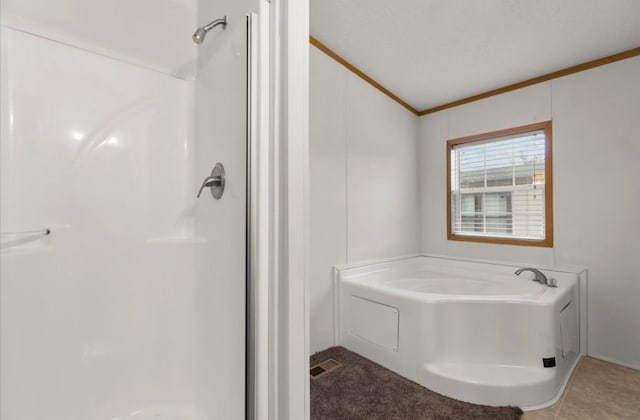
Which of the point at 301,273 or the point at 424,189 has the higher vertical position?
the point at 424,189

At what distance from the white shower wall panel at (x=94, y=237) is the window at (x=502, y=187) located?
276 centimetres

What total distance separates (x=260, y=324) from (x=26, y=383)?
1.08 metres

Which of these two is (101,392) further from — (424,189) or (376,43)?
(424,189)

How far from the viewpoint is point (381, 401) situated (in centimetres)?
167

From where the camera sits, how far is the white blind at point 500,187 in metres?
2.62

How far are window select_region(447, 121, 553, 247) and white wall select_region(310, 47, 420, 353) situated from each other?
18.6 inches

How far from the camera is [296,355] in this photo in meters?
0.79

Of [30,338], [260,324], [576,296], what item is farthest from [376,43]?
[30,338]

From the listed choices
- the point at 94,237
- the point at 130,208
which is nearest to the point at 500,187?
the point at 130,208

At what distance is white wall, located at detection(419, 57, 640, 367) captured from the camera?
2.11 metres

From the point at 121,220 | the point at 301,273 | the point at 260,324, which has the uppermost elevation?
the point at 121,220

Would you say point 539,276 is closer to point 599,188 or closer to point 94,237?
point 599,188

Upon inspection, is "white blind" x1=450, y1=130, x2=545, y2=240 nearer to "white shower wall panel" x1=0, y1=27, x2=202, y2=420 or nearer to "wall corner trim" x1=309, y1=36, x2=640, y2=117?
"wall corner trim" x1=309, y1=36, x2=640, y2=117

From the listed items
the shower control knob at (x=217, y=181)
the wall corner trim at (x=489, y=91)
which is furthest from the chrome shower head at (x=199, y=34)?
the wall corner trim at (x=489, y=91)
